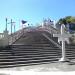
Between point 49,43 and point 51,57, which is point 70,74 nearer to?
point 51,57

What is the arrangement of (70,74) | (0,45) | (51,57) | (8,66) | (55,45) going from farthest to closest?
1. (55,45)
2. (0,45)
3. (51,57)
4. (8,66)
5. (70,74)

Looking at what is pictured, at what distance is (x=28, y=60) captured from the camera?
2173cm

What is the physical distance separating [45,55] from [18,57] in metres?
2.77

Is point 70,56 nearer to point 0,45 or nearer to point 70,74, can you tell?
point 0,45

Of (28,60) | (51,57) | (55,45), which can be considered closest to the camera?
(28,60)

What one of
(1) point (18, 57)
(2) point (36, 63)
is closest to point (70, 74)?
(2) point (36, 63)

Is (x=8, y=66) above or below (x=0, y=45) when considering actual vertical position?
below

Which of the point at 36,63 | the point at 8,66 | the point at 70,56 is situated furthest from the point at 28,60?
the point at 70,56

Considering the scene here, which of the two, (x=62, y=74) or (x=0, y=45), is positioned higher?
(x=0, y=45)

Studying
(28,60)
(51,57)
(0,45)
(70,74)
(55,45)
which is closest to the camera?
(70,74)

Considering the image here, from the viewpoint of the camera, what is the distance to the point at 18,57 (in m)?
22.4

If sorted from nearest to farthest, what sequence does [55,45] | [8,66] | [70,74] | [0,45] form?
[70,74], [8,66], [0,45], [55,45]

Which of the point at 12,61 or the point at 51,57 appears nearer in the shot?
the point at 12,61

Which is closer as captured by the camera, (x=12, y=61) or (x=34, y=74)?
(x=34, y=74)
